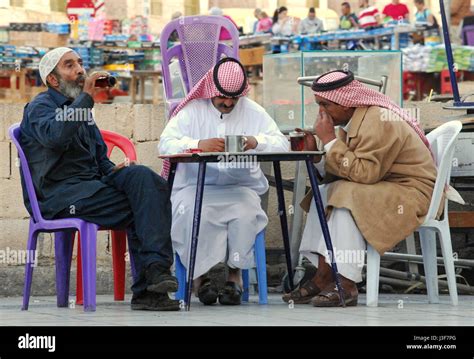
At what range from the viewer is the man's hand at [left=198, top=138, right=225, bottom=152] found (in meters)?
7.45

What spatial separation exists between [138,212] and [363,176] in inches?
47.7

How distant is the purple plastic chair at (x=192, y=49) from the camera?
8594mm

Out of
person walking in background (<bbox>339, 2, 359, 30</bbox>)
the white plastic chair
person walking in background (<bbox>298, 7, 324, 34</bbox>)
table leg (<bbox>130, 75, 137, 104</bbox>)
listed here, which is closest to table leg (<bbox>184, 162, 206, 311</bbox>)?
the white plastic chair

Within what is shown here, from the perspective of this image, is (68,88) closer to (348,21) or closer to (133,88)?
(133,88)

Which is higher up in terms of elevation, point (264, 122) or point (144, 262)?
point (264, 122)

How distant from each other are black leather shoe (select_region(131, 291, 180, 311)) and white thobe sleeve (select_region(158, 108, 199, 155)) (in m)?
0.89

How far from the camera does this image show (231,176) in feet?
25.7

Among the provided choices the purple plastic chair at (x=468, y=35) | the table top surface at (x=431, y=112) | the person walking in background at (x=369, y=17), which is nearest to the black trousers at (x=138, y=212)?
the table top surface at (x=431, y=112)

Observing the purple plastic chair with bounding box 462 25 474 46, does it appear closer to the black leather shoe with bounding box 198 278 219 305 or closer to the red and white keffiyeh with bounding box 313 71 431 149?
the red and white keffiyeh with bounding box 313 71 431 149

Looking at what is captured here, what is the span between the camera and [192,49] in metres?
8.62

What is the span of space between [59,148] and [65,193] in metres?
0.24
